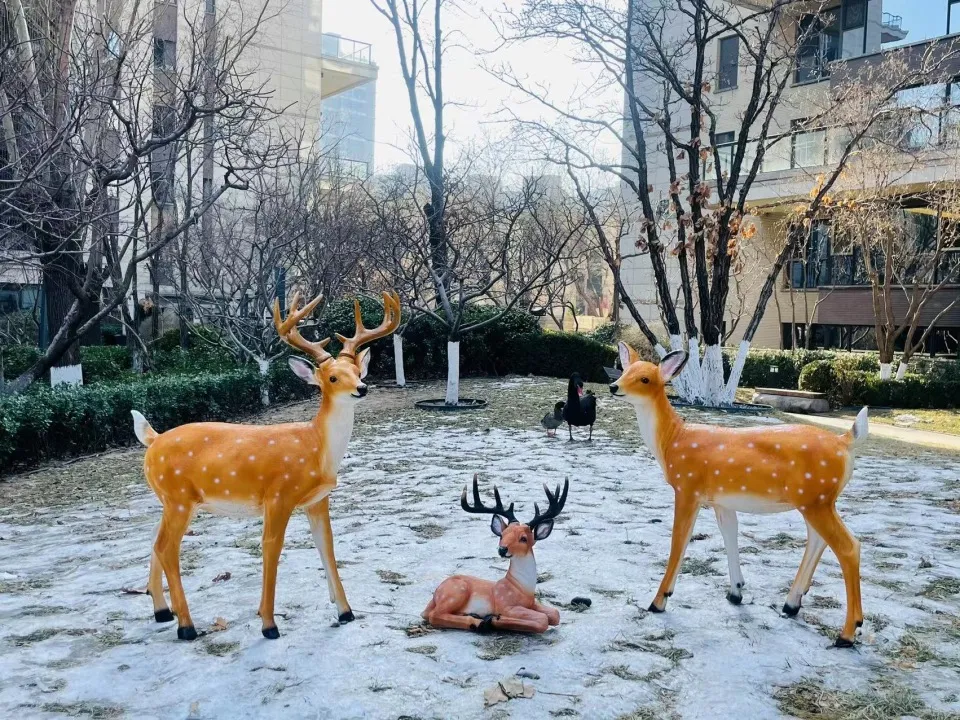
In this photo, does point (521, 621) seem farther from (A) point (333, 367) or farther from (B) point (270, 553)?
(A) point (333, 367)

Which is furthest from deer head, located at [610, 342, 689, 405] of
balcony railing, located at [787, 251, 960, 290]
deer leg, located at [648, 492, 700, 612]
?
balcony railing, located at [787, 251, 960, 290]

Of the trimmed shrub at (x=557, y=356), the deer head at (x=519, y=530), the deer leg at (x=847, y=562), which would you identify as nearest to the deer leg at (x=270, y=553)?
the deer head at (x=519, y=530)

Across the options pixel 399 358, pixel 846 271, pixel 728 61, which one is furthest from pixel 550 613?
pixel 728 61

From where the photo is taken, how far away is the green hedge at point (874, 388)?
678 inches

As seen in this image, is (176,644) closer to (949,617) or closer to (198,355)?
(949,617)

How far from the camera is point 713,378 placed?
14094mm

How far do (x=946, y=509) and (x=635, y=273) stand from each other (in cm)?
2300

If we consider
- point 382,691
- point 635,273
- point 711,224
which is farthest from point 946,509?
point 635,273

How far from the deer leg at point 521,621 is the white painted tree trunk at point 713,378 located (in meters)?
10.7

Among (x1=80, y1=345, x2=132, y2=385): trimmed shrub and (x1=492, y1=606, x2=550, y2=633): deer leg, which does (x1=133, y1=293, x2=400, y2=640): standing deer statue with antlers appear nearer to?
(x1=492, y1=606, x2=550, y2=633): deer leg

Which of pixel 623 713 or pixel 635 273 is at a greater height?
pixel 635 273

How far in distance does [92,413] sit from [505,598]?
7.86 m

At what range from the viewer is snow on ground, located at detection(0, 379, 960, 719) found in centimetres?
352

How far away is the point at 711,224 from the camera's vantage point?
14039 mm
